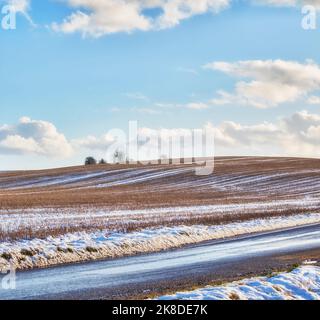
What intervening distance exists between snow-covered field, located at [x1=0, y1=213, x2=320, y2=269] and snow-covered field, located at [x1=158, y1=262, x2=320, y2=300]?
7594 mm

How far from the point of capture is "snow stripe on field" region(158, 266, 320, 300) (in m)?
12.5

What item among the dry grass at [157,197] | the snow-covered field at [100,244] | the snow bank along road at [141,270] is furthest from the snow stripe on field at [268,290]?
the dry grass at [157,197]

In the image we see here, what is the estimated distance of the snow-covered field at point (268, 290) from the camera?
1251 cm

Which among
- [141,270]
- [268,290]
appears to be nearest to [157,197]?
[141,270]

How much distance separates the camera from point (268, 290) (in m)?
13.3

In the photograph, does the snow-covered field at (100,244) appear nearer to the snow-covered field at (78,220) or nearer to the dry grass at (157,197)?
the dry grass at (157,197)

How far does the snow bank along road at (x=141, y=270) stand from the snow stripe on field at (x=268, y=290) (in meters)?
2.19

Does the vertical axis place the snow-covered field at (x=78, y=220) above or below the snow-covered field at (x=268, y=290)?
below

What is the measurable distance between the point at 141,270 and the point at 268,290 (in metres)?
5.63

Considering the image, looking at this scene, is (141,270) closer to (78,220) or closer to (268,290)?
(268,290)

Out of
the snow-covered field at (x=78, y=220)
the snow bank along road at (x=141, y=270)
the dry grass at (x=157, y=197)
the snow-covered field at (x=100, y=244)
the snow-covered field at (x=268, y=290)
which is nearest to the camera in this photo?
the snow-covered field at (x=268, y=290)

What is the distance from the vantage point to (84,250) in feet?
68.8
